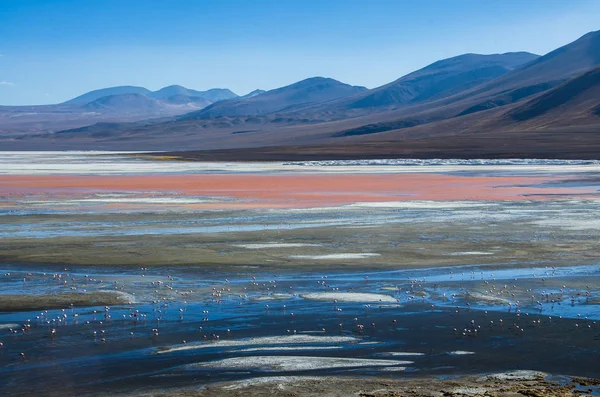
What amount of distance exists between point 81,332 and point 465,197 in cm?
2421

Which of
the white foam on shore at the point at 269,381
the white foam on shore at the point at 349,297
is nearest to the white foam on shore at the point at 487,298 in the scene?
the white foam on shore at the point at 349,297

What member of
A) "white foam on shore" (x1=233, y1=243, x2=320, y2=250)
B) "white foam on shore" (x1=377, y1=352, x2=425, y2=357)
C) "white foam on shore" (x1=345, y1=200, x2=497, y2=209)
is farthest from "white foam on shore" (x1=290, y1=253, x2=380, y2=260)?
"white foam on shore" (x1=345, y1=200, x2=497, y2=209)

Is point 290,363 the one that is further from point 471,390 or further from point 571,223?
point 571,223

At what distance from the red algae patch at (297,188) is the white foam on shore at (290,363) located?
65.4ft

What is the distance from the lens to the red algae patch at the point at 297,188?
3369 cm

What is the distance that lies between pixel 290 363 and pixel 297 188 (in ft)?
96.9

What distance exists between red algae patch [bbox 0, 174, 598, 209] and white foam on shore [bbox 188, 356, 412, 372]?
19.9m

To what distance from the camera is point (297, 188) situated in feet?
131

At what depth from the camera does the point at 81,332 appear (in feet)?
39.4

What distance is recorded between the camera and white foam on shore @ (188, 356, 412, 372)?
1023 centimetres

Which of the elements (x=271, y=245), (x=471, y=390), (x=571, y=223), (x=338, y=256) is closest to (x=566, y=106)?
(x=571, y=223)

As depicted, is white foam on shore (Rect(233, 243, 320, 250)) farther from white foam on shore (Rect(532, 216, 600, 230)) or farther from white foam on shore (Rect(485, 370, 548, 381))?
white foam on shore (Rect(485, 370, 548, 381))

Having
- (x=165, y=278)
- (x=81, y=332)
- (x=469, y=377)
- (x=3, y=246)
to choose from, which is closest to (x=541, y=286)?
(x=469, y=377)

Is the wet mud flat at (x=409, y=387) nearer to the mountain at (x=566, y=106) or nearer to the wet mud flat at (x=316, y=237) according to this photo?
→ the wet mud flat at (x=316, y=237)
